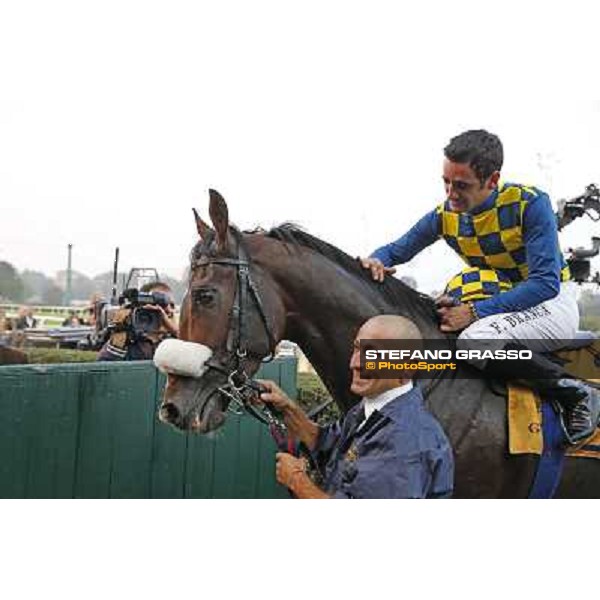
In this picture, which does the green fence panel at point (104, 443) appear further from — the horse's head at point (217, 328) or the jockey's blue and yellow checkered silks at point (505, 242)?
the jockey's blue and yellow checkered silks at point (505, 242)

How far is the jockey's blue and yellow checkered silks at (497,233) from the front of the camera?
2.31 metres

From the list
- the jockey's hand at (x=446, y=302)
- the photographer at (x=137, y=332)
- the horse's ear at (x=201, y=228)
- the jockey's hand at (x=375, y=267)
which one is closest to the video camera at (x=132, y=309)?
the photographer at (x=137, y=332)

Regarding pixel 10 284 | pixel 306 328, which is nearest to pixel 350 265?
pixel 306 328

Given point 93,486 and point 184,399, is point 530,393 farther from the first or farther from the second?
point 93,486

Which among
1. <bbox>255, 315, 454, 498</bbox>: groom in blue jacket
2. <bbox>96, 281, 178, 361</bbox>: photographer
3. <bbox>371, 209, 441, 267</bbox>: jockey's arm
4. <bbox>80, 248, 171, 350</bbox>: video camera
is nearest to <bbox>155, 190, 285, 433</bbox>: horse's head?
<bbox>255, 315, 454, 498</bbox>: groom in blue jacket

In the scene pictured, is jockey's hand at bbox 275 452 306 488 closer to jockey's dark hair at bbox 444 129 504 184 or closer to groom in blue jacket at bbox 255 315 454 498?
groom in blue jacket at bbox 255 315 454 498

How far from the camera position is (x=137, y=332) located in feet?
10.8

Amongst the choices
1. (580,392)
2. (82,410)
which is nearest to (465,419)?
(580,392)

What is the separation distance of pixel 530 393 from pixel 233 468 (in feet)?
5.71

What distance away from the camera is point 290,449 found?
2.01 m

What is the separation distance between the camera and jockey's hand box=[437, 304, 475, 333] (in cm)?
228

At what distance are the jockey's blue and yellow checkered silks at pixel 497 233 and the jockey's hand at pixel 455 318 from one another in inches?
7.4

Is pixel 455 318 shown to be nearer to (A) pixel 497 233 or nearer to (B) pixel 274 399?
(A) pixel 497 233

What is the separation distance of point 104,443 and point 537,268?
60.6 inches
